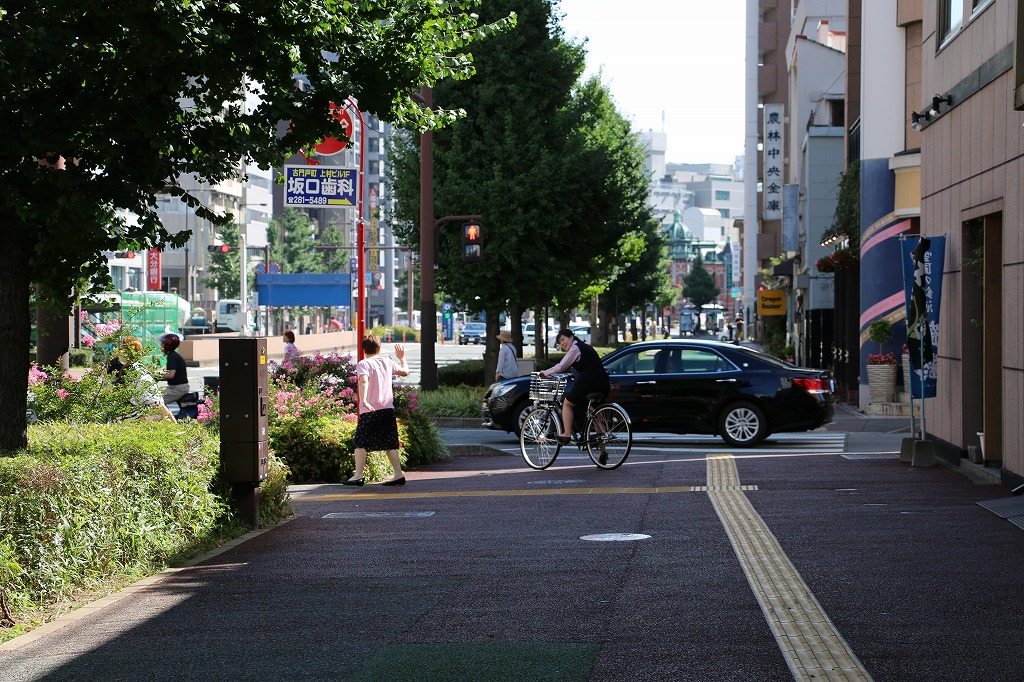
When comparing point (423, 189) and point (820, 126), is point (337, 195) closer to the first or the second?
point (423, 189)

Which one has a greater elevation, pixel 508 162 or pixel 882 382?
pixel 508 162

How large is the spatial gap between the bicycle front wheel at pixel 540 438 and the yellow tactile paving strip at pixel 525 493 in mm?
2251

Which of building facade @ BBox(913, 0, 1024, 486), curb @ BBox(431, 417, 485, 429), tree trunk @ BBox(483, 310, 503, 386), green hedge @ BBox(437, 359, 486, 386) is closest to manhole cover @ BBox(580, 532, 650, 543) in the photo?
building facade @ BBox(913, 0, 1024, 486)

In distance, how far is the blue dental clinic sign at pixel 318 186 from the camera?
57.0 ft

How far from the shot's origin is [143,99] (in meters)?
10.1

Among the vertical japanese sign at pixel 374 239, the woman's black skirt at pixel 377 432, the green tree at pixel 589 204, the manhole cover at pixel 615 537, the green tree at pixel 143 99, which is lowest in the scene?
the manhole cover at pixel 615 537

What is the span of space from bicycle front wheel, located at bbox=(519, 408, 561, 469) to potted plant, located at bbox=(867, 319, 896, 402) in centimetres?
1275

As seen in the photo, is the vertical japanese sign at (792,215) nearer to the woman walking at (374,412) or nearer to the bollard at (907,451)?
the bollard at (907,451)

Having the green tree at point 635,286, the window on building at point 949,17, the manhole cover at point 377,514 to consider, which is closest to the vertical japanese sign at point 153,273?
the green tree at point 635,286

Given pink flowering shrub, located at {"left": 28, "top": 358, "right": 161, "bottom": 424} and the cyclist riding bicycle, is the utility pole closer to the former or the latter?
the cyclist riding bicycle

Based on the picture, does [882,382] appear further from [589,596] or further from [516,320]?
[589,596]

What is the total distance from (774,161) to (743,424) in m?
42.9

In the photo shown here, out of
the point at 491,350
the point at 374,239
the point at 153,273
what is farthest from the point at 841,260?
the point at 374,239

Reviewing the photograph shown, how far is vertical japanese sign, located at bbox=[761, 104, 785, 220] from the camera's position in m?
60.8
